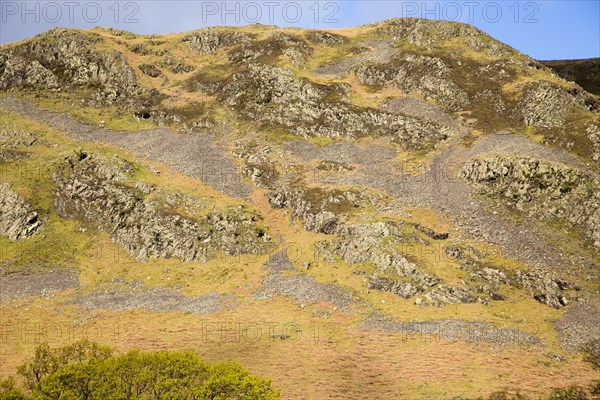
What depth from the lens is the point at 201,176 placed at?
76000mm

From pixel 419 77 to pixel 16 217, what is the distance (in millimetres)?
82887

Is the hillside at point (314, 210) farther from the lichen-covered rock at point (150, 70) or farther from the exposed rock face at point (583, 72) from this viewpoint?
the exposed rock face at point (583, 72)

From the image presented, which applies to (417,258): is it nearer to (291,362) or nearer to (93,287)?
(291,362)

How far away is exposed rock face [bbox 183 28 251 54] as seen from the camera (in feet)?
382

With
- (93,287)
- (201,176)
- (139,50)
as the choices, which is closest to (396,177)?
(201,176)

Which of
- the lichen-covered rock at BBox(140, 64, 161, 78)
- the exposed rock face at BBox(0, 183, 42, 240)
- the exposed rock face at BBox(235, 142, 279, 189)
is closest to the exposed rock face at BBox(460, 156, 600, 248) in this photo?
the exposed rock face at BBox(235, 142, 279, 189)

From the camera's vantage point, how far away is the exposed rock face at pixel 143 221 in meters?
62.6

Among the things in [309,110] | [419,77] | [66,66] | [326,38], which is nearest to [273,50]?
[326,38]

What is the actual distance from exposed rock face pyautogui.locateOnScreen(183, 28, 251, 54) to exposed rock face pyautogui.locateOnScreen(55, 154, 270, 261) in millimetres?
57219

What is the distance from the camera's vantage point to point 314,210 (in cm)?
6706

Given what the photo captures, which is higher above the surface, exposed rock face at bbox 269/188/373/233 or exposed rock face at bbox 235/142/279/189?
exposed rock face at bbox 235/142/279/189

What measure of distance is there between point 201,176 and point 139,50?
5757cm

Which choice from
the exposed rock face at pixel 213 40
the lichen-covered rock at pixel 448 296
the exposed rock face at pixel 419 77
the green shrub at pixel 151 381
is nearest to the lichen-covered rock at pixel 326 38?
the exposed rock face at pixel 213 40

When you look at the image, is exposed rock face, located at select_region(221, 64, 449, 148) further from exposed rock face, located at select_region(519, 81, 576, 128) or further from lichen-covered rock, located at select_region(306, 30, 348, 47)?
lichen-covered rock, located at select_region(306, 30, 348, 47)
